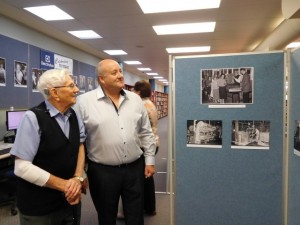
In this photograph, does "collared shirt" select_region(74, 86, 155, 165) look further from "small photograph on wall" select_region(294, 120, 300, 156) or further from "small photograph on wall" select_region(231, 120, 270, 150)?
"small photograph on wall" select_region(294, 120, 300, 156)

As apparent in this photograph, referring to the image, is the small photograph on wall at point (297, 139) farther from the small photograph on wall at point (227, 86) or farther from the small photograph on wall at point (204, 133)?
the small photograph on wall at point (204, 133)

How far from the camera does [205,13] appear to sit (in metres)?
4.05

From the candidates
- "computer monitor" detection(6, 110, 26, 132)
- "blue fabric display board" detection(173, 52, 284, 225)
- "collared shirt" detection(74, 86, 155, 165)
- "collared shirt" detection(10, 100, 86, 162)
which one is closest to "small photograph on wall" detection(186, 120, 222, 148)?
"blue fabric display board" detection(173, 52, 284, 225)

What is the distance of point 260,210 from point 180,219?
605mm

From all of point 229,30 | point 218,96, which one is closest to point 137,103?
point 218,96

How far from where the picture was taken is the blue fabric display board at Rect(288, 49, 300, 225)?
1.57 m

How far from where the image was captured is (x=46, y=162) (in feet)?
4.41

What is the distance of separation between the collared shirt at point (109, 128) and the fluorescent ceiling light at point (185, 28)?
3336 mm

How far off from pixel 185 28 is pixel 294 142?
3.74m

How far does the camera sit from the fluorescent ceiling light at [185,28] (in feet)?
15.4

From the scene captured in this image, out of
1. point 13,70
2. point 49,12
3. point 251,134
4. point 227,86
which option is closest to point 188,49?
point 49,12

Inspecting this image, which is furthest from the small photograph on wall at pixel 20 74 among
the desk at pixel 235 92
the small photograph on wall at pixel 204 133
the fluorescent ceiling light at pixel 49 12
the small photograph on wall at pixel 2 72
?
the desk at pixel 235 92

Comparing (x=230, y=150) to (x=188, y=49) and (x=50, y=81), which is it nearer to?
(x=50, y=81)

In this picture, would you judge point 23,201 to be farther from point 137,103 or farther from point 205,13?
point 205,13
